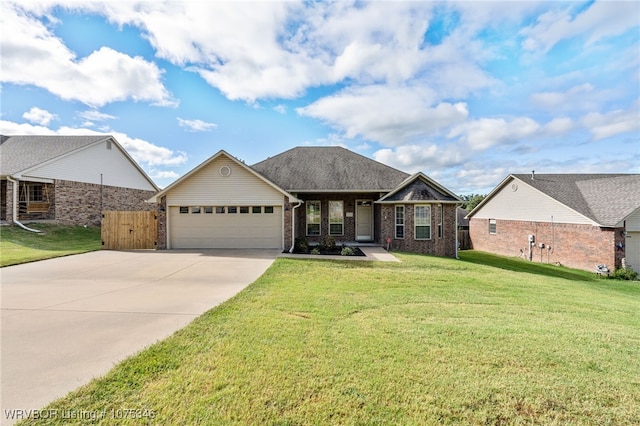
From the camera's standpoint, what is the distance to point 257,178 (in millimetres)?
13820

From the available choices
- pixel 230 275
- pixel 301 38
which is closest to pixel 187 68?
pixel 301 38

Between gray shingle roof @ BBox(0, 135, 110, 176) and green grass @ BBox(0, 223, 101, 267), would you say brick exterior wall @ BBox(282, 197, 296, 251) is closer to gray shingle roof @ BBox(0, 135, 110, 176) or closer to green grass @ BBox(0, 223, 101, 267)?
green grass @ BBox(0, 223, 101, 267)

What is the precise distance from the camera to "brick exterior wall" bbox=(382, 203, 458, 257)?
47.6 feet

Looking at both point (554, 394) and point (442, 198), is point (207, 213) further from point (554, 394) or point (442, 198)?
point (554, 394)

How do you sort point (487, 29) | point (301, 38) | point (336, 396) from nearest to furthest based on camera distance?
point (336, 396) → point (487, 29) → point (301, 38)

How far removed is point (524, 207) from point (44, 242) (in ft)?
96.7

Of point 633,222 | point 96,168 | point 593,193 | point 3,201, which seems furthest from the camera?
point 96,168

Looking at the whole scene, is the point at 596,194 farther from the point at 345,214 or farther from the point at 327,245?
the point at 327,245

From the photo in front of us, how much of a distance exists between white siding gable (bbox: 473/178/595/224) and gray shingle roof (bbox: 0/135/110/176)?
3171 cm

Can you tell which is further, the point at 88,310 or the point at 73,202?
the point at 73,202

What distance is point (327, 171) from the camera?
55.4ft

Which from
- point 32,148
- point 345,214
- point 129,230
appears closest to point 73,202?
point 32,148

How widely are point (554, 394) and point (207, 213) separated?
550 inches

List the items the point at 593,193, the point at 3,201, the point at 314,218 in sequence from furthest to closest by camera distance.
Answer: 1. the point at 3,201
2. the point at 593,193
3. the point at 314,218
